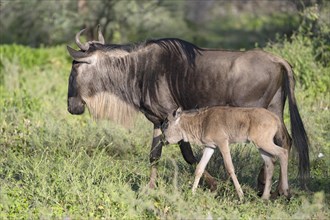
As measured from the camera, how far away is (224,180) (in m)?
7.79

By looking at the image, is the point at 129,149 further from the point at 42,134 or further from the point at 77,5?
the point at 77,5

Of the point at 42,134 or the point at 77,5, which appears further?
the point at 77,5

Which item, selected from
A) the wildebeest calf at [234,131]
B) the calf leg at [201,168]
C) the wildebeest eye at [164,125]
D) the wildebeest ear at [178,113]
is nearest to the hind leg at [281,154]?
the wildebeest calf at [234,131]

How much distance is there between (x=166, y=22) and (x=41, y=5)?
3.17 m

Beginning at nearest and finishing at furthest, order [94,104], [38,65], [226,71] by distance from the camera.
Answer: [226,71] → [94,104] → [38,65]

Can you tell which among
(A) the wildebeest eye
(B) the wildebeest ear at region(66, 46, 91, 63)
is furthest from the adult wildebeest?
(A) the wildebeest eye

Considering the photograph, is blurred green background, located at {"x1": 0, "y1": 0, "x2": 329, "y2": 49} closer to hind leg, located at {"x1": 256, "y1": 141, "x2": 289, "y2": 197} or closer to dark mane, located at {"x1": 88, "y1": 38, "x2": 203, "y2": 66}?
dark mane, located at {"x1": 88, "y1": 38, "x2": 203, "y2": 66}

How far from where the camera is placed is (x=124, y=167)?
8.09 meters

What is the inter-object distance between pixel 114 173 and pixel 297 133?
1.85 m

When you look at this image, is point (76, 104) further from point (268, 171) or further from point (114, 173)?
point (268, 171)

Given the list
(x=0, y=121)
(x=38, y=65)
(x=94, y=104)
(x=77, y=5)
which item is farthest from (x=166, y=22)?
(x=94, y=104)

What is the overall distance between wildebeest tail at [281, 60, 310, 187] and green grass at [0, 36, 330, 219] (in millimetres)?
221

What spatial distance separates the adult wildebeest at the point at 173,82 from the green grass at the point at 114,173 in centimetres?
42

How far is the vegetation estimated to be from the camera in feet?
21.7
